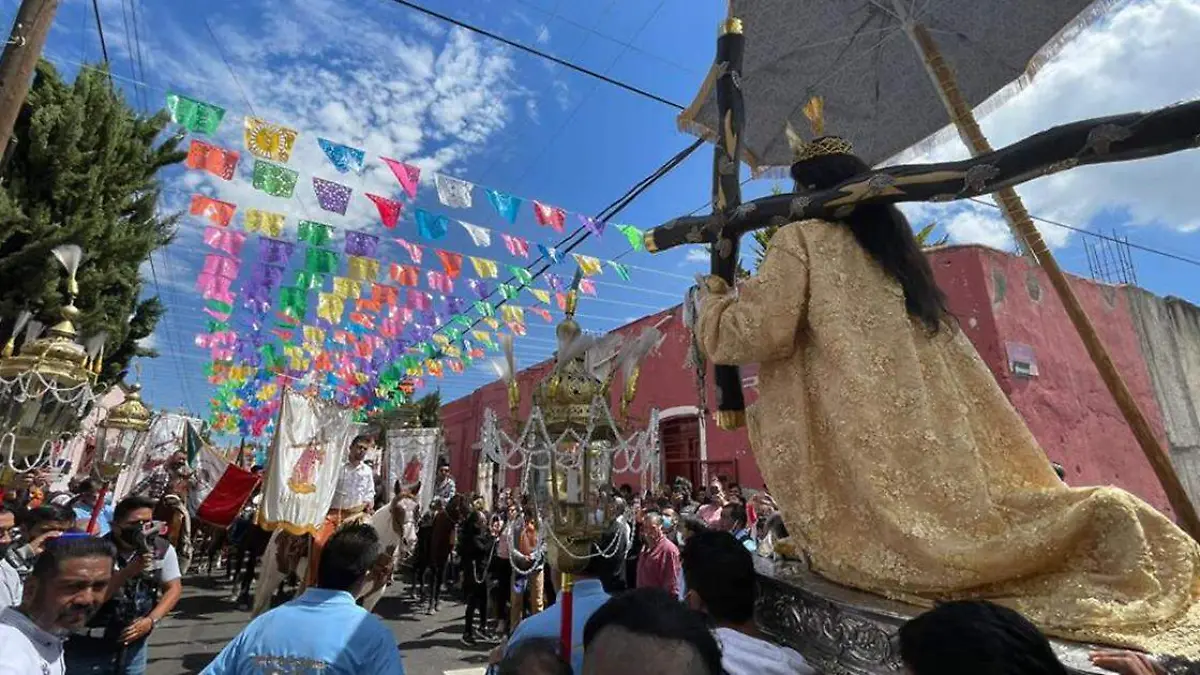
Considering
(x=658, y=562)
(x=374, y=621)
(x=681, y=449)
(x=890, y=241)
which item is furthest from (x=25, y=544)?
(x=681, y=449)

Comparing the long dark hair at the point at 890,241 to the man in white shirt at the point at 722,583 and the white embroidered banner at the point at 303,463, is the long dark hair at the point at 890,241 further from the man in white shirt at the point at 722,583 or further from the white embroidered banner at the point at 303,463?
the white embroidered banner at the point at 303,463

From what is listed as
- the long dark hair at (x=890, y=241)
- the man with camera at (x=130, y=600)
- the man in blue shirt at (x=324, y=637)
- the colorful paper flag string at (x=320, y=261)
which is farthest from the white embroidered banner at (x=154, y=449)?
the long dark hair at (x=890, y=241)

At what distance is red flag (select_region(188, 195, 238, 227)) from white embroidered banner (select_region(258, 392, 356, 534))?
3.20m

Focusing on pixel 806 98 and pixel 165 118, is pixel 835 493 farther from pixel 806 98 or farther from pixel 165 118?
pixel 165 118

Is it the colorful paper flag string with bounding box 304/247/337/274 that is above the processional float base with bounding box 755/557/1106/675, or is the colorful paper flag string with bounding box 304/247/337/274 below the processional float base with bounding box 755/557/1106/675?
above

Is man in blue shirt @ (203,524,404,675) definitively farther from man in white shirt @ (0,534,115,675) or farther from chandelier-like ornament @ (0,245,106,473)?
chandelier-like ornament @ (0,245,106,473)

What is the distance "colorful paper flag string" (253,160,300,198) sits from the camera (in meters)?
8.37

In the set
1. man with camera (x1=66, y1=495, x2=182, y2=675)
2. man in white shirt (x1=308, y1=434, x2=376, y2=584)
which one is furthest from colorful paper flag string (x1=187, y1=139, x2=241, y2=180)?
man with camera (x1=66, y1=495, x2=182, y2=675)

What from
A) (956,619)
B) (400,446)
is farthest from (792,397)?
(400,446)

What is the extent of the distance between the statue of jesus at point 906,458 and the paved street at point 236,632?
6174mm

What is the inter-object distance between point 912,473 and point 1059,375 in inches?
445

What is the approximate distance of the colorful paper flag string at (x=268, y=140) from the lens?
781cm

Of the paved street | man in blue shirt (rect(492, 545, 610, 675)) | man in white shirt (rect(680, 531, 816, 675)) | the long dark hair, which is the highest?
the long dark hair

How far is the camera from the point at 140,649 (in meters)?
3.98
